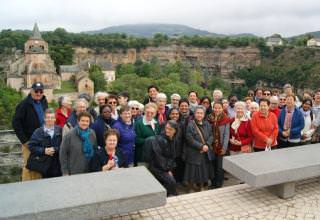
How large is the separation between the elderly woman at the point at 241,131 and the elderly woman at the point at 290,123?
933mm

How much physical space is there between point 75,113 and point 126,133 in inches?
36.3

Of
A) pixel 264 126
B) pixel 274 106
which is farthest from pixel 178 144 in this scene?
pixel 274 106

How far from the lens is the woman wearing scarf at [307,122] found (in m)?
6.66

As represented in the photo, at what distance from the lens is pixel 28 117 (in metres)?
5.43

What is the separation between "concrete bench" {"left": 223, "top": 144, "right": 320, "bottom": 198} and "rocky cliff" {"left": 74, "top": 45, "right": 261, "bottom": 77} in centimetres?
8057

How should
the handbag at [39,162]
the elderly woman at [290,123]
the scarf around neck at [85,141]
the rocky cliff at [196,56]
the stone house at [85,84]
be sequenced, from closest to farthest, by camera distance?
the scarf around neck at [85,141] → the handbag at [39,162] → the elderly woman at [290,123] → the stone house at [85,84] → the rocky cliff at [196,56]

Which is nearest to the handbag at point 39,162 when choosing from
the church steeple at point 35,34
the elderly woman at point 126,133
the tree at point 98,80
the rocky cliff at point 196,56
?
the elderly woman at point 126,133

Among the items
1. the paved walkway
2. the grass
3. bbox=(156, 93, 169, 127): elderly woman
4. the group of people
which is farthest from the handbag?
the grass

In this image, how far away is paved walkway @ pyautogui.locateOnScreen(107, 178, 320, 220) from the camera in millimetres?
4723

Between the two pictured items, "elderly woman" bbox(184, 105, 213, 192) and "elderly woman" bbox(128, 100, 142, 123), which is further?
"elderly woman" bbox(128, 100, 142, 123)

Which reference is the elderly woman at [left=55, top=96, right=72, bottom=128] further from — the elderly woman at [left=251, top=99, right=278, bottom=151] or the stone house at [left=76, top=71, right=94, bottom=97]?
the stone house at [left=76, top=71, right=94, bottom=97]

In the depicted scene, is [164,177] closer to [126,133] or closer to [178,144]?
[178,144]

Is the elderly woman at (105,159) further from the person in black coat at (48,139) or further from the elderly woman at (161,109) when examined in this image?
the elderly woman at (161,109)

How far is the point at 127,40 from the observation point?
88.6 metres
